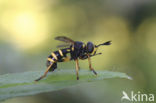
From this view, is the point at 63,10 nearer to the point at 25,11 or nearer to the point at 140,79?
the point at 25,11

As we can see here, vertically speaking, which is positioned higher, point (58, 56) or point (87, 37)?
point (87, 37)

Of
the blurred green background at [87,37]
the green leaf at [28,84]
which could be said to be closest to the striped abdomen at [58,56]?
the green leaf at [28,84]

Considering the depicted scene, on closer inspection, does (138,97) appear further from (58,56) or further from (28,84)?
(28,84)

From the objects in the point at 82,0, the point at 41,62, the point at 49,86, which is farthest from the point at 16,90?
the point at 82,0

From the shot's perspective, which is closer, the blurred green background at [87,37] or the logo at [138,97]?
the logo at [138,97]

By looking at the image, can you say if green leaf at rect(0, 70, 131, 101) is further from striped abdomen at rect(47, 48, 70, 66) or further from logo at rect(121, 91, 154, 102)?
logo at rect(121, 91, 154, 102)

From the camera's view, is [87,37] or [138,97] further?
[87,37]

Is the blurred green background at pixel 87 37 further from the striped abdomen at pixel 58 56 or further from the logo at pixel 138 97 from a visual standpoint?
the striped abdomen at pixel 58 56

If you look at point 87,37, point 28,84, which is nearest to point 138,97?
point 87,37

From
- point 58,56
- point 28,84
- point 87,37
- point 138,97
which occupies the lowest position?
point 138,97
